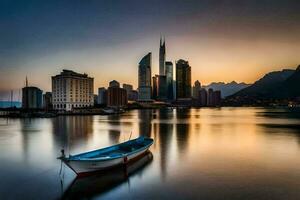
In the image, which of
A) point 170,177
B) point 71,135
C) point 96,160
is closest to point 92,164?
point 96,160

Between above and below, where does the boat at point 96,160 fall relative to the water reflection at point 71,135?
above

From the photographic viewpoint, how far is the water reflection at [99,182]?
17.1m

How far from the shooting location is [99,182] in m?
19.1

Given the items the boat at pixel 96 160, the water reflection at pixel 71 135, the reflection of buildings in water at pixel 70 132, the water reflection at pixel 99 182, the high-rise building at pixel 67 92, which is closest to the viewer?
the water reflection at pixel 99 182

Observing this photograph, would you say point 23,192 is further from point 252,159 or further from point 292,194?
point 252,159

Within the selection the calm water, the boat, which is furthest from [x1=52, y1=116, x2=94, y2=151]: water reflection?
the boat

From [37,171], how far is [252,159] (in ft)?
69.0

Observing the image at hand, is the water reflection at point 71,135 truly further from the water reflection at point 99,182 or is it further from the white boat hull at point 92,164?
the water reflection at point 99,182

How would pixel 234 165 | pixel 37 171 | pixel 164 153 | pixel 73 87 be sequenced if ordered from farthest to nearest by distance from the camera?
pixel 73 87, pixel 164 153, pixel 234 165, pixel 37 171

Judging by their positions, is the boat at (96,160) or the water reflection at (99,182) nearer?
the water reflection at (99,182)

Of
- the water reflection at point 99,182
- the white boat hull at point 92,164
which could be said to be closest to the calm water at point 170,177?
the water reflection at point 99,182

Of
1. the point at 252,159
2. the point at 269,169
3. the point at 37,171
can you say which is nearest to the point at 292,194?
the point at 269,169

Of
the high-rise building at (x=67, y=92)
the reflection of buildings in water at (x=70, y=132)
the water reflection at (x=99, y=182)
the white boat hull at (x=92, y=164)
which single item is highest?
the high-rise building at (x=67, y=92)

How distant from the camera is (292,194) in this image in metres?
Answer: 17.0
